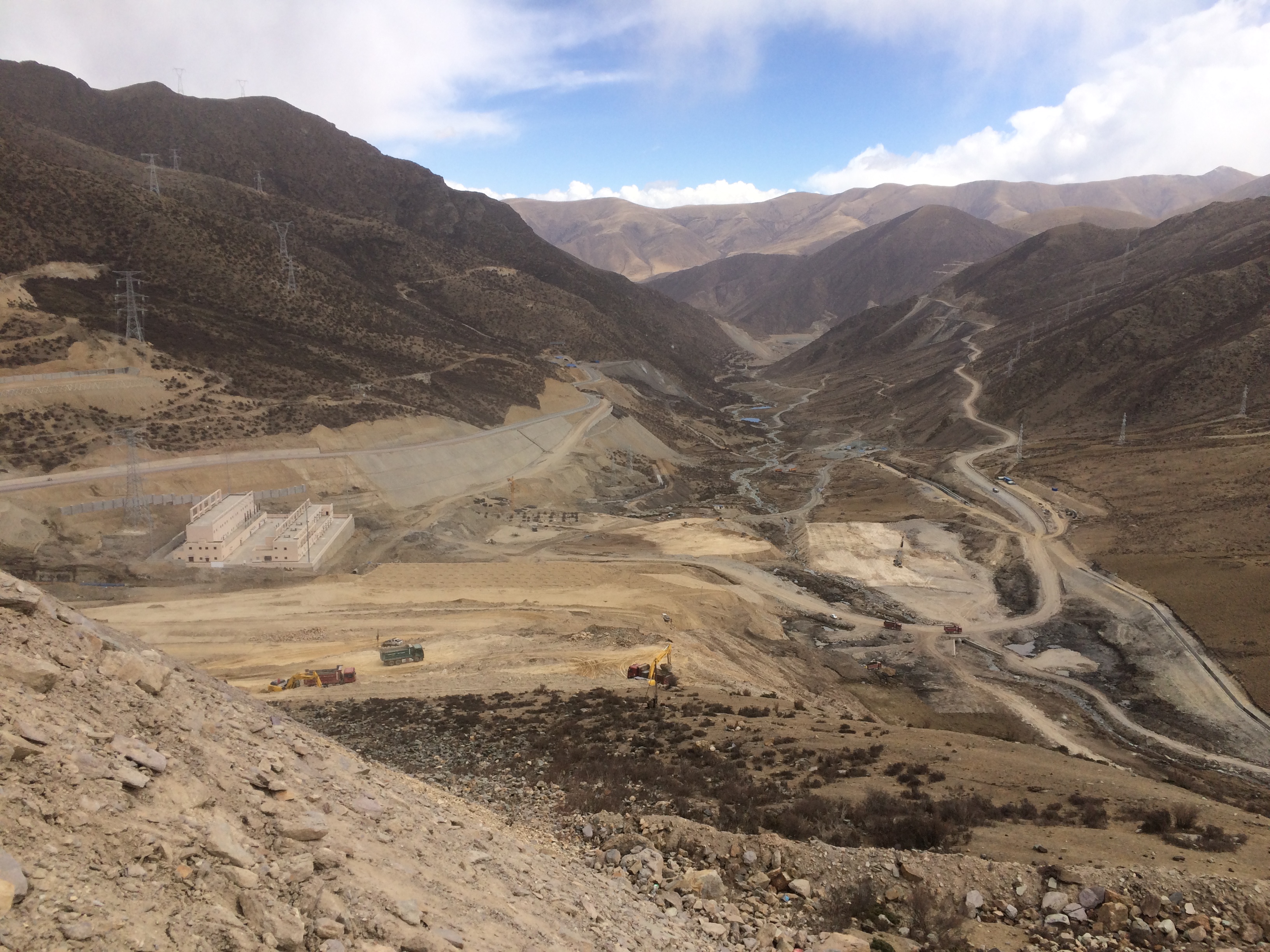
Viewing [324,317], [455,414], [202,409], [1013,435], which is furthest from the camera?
[1013,435]

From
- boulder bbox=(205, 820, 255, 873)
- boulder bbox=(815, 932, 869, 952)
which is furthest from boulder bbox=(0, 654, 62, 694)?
boulder bbox=(815, 932, 869, 952)

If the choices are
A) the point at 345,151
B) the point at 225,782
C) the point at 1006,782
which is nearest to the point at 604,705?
the point at 1006,782

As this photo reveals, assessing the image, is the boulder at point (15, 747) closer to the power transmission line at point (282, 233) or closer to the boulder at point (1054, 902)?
the boulder at point (1054, 902)

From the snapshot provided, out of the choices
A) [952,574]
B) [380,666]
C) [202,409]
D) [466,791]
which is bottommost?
[952,574]

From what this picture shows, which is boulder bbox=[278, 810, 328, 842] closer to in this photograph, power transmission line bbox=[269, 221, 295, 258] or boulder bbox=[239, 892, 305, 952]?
boulder bbox=[239, 892, 305, 952]

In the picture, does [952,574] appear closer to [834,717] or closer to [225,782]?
[834,717]

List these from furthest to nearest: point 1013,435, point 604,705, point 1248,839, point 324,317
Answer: point 1013,435 → point 324,317 → point 604,705 → point 1248,839
